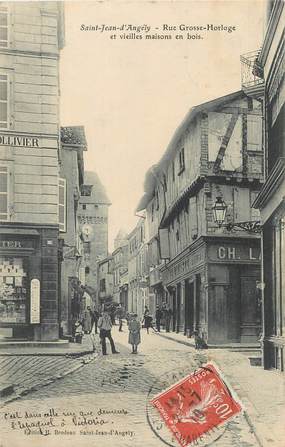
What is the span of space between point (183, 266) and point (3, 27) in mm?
10263

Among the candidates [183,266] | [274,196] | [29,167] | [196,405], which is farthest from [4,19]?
[183,266]

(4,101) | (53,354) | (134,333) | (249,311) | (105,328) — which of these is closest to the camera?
(4,101)

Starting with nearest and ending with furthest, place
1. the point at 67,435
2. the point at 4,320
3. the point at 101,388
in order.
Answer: the point at 67,435 < the point at 101,388 < the point at 4,320

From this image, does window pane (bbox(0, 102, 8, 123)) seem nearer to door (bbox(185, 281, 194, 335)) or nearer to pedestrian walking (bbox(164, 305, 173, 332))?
door (bbox(185, 281, 194, 335))

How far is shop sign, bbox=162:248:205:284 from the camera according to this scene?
16.2 m

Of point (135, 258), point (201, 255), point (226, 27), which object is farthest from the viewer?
point (135, 258)

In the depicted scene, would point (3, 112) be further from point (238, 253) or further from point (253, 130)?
point (238, 253)

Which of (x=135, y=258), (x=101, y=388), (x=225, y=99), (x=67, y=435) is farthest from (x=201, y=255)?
(x=135, y=258)

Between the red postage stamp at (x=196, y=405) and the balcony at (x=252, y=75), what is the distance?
3889mm

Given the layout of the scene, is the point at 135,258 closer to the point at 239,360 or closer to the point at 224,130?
the point at 224,130

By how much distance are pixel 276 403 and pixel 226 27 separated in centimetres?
443

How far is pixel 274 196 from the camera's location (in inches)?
367

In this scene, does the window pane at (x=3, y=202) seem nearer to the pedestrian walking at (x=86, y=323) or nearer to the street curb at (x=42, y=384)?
the street curb at (x=42, y=384)

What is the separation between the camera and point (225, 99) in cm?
937
